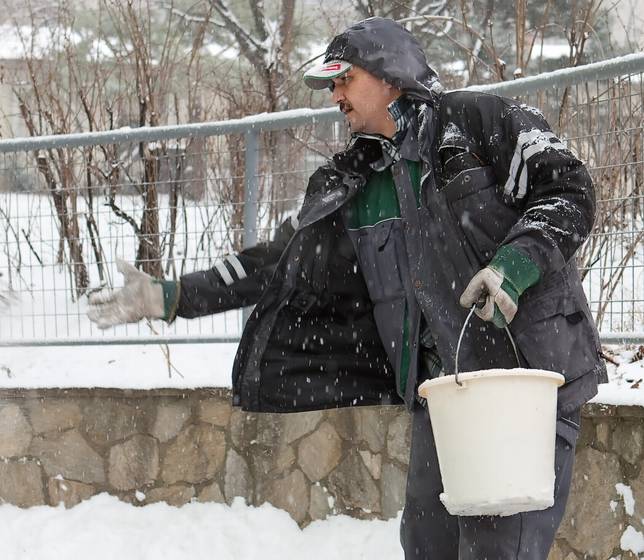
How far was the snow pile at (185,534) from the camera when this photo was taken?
15.3ft

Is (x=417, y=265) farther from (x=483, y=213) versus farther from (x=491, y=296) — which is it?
(x=491, y=296)

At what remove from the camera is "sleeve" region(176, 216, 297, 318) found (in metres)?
2.92

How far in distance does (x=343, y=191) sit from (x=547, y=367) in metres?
0.74

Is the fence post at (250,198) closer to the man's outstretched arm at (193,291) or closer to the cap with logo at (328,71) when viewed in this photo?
the man's outstretched arm at (193,291)

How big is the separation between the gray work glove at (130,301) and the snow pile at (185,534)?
2110mm

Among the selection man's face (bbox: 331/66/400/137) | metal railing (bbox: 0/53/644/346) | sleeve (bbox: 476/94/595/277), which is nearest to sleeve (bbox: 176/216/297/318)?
man's face (bbox: 331/66/400/137)

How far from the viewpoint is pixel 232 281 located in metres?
2.96

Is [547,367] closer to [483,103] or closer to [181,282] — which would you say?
[483,103]

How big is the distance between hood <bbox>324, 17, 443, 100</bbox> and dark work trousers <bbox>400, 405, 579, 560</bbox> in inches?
33.0

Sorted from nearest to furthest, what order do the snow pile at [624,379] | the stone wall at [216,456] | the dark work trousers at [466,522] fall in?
1. the dark work trousers at [466,522]
2. the snow pile at [624,379]
3. the stone wall at [216,456]

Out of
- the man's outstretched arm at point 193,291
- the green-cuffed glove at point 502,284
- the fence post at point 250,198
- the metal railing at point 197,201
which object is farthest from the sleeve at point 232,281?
the fence post at point 250,198

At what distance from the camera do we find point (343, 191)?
2.87 m

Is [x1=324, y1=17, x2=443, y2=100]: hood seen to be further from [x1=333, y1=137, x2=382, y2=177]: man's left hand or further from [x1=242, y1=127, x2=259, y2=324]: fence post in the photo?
[x1=242, y1=127, x2=259, y2=324]: fence post

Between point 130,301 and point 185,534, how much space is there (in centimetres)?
231
